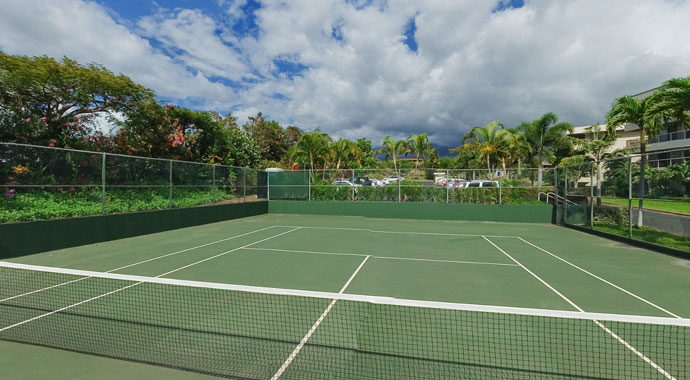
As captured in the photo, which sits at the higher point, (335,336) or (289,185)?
(289,185)

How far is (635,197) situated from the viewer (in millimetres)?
11133

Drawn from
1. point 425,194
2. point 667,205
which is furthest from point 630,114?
point 425,194

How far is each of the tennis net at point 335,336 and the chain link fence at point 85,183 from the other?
5.68 metres

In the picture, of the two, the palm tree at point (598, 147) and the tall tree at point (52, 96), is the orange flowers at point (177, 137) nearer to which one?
the tall tree at point (52, 96)

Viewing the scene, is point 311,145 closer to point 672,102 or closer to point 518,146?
point 518,146

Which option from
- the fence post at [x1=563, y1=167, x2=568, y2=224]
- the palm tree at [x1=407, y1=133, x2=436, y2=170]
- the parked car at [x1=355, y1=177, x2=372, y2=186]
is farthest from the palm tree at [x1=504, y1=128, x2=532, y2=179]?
the parked car at [x1=355, y1=177, x2=372, y2=186]

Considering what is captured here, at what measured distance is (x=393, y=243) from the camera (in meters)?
11.4

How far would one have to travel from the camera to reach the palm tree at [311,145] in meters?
28.5

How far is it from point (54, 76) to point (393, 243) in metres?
16.7

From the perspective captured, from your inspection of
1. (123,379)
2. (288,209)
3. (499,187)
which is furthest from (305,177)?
(123,379)

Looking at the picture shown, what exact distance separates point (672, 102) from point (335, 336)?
1419 cm

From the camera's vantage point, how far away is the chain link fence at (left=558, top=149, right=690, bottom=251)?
384 inches

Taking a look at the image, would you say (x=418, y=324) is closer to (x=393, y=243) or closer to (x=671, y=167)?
(x=393, y=243)

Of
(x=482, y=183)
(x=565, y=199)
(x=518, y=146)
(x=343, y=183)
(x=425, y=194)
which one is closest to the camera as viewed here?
(x=565, y=199)
